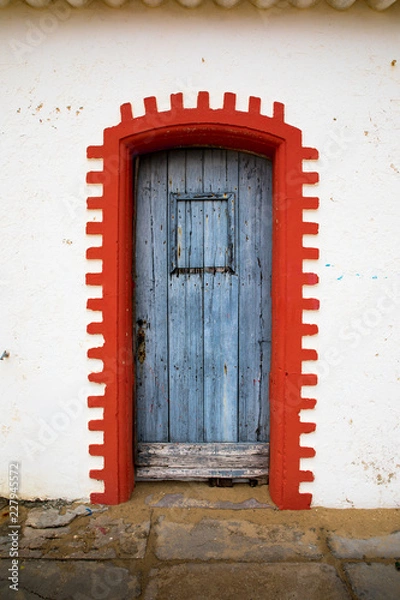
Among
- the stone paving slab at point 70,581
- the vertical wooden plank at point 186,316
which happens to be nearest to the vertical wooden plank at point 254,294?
the vertical wooden plank at point 186,316

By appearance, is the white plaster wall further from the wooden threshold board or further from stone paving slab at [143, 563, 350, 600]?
stone paving slab at [143, 563, 350, 600]

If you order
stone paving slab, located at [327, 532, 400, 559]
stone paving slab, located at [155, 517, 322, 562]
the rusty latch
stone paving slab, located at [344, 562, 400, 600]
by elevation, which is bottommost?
stone paving slab, located at [344, 562, 400, 600]

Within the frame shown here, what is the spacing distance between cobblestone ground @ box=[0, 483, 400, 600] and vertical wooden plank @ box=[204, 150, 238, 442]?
510mm

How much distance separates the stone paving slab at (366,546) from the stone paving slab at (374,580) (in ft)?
0.27

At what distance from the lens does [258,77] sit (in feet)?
8.73

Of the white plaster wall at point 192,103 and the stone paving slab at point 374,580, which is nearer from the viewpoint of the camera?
the stone paving slab at point 374,580

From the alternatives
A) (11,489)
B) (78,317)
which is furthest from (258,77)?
(11,489)

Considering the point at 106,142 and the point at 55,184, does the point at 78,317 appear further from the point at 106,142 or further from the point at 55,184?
the point at 106,142

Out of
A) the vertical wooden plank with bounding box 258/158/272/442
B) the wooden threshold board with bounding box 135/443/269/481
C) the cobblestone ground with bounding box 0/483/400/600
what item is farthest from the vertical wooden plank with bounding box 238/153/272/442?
the cobblestone ground with bounding box 0/483/400/600

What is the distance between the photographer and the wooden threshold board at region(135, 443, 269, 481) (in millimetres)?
2982

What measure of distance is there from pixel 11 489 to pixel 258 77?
10.9 feet

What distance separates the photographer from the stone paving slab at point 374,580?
207 centimetres

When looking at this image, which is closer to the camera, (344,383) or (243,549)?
(243,549)

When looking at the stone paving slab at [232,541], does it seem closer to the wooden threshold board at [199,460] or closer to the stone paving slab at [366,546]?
the stone paving slab at [366,546]
